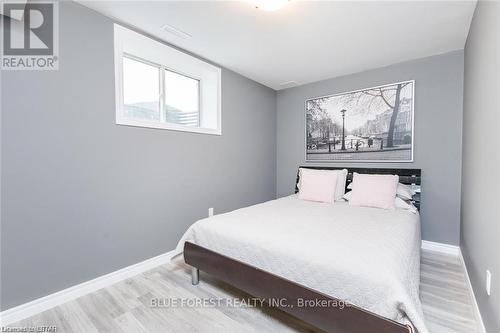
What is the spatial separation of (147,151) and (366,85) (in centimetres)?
301

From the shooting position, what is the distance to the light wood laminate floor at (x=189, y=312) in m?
1.57

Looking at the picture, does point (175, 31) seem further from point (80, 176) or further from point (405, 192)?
point (405, 192)

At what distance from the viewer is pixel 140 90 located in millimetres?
2572

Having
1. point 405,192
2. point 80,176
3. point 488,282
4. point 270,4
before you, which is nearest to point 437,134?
point 405,192

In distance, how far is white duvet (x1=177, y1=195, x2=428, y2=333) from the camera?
3.81ft

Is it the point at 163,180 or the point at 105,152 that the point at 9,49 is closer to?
the point at 105,152

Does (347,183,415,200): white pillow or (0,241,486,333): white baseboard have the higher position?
(347,183,415,200): white pillow

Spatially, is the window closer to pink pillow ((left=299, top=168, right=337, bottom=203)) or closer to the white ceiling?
the white ceiling

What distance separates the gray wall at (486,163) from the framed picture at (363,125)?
3.55 ft

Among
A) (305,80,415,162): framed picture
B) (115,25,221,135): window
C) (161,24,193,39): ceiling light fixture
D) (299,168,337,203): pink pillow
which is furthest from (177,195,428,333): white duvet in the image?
(161,24,193,39): ceiling light fixture

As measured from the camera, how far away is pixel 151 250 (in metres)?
2.45

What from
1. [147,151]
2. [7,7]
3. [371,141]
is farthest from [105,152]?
[371,141]

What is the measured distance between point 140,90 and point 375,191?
293 cm

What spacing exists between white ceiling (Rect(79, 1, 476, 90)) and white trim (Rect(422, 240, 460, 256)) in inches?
90.5
